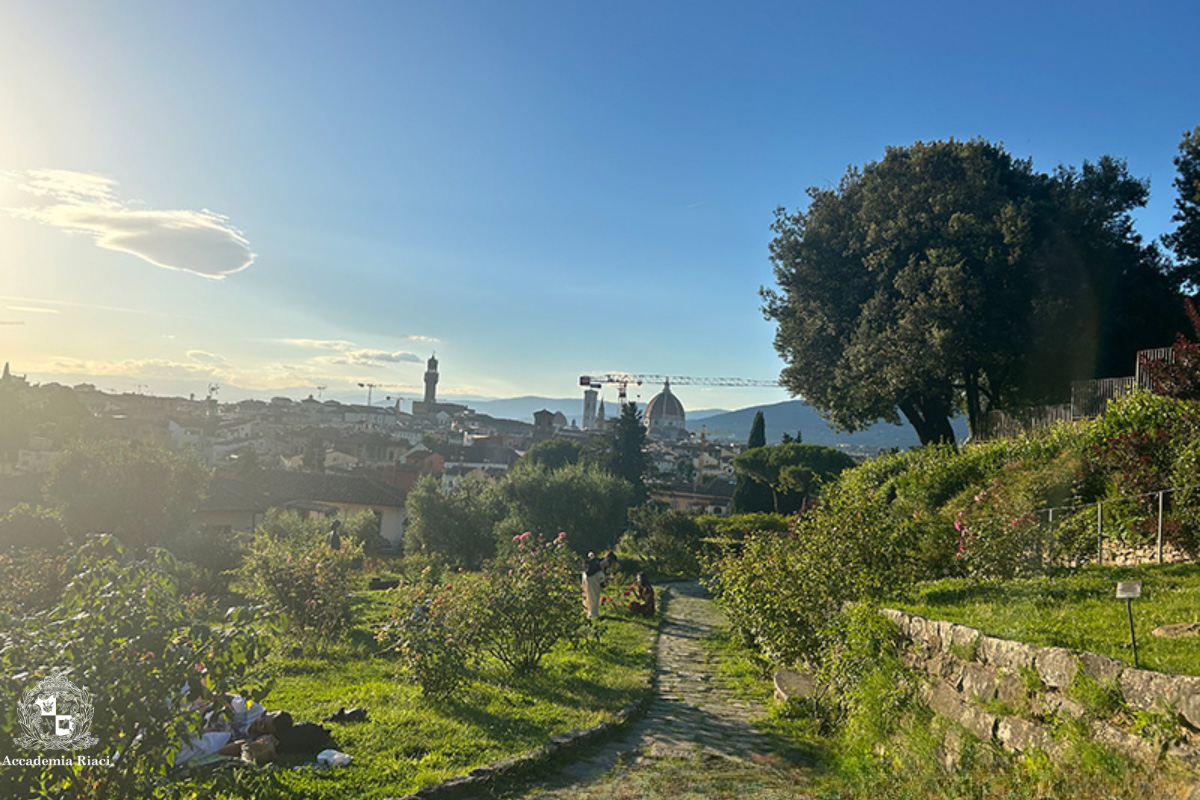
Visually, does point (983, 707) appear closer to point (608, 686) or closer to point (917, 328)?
point (608, 686)

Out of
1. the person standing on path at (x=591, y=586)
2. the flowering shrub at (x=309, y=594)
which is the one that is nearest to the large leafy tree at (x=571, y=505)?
the person standing on path at (x=591, y=586)

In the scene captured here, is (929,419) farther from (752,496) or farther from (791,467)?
(752,496)

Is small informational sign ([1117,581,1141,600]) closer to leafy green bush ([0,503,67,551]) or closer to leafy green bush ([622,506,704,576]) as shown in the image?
leafy green bush ([0,503,67,551])

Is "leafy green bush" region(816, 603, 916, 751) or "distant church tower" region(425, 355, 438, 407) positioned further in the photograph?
"distant church tower" region(425, 355, 438, 407)

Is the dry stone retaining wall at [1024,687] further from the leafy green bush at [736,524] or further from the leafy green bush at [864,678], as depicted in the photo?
the leafy green bush at [736,524]

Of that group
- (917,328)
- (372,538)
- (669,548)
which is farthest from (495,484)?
(917,328)

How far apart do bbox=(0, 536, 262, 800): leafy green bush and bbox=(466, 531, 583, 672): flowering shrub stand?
14.9ft

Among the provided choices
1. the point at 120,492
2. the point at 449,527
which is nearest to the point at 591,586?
the point at 449,527

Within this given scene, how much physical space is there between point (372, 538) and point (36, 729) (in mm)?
35043

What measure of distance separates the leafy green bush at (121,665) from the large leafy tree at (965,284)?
698 inches

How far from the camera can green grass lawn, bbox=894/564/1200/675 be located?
15.9 ft

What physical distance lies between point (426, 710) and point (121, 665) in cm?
384

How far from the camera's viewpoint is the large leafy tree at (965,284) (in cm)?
1877

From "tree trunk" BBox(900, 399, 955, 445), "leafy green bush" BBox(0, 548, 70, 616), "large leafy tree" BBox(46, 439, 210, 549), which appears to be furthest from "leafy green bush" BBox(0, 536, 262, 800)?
"large leafy tree" BBox(46, 439, 210, 549)
